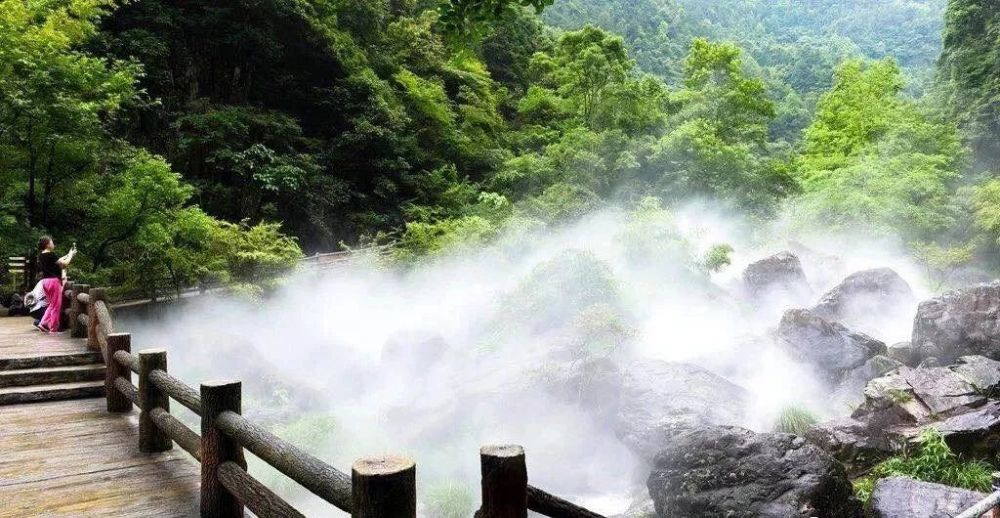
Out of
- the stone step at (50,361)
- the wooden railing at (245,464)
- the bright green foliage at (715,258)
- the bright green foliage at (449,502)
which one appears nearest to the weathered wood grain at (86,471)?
the wooden railing at (245,464)

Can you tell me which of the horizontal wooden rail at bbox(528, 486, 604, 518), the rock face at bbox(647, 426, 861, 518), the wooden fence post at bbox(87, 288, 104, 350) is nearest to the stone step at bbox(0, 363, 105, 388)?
the wooden fence post at bbox(87, 288, 104, 350)

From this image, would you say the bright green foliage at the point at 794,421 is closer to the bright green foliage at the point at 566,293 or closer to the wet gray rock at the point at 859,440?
the wet gray rock at the point at 859,440

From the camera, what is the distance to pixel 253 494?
10.7 ft

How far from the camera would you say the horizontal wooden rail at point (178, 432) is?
4.14 m

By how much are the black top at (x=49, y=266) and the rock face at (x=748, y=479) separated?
9.28 m

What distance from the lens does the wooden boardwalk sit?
3918mm

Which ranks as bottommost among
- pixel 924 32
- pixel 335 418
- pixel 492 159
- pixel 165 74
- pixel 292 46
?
pixel 335 418

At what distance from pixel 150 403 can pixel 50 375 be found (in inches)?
122

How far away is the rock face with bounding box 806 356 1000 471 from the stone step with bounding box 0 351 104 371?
10.3 meters

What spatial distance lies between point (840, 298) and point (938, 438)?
7467mm

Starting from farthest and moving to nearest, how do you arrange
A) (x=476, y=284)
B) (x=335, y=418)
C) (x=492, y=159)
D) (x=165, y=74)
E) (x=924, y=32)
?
(x=924, y=32)
(x=492, y=159)
(x=165, y=74)
(x=476, y=284)
(x=335, y=418)

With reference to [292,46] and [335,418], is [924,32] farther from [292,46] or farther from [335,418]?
[335,418]

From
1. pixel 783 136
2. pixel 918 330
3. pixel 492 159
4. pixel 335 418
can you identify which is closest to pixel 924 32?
pixel 783 136

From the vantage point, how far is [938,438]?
8648 mm
